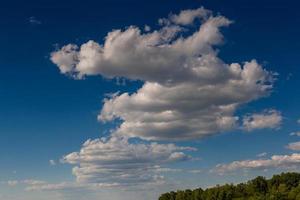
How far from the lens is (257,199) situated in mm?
198125

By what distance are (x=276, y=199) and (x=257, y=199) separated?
25.9 feet

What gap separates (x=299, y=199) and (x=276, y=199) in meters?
12.7

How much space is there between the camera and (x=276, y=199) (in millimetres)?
198250

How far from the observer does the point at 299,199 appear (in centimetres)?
18738
